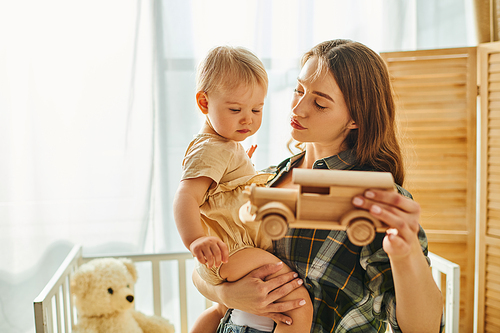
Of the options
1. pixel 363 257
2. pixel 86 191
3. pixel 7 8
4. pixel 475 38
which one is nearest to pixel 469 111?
pixel 475 38

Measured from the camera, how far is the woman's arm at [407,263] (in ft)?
2.18

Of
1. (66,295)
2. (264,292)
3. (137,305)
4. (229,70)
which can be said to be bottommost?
(137,305)

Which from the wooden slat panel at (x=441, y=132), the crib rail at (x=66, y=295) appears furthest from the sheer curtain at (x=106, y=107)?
the wooden slat panel at (x=441, y=132)

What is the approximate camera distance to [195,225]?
900mm

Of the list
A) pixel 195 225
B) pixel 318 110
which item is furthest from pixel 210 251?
pixel 318 110

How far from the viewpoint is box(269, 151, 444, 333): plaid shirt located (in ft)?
3.39

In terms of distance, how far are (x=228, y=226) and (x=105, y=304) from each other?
862mm

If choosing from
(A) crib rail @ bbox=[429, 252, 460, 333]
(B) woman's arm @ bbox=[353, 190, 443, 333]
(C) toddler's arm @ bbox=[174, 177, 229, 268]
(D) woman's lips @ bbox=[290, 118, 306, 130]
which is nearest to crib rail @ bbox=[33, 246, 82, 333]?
(C) toddler's arm @ bbox=[174, 177, 229, 268]

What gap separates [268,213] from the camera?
25.8 inches

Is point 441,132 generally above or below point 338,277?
above

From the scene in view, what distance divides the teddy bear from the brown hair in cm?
114

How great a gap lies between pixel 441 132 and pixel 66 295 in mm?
1971

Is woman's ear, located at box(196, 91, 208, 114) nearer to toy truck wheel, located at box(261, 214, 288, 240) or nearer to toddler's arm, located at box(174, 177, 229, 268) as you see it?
toddler's arm, located at box(174, 177, 229, 268)

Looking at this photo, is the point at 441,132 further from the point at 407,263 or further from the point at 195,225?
the point at 195,225
